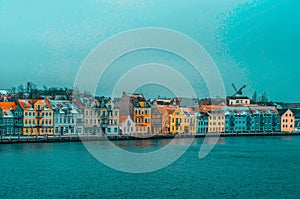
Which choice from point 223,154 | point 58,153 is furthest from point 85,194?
point 223,154

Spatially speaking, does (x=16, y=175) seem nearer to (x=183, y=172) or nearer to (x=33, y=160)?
(x=33, y=160)

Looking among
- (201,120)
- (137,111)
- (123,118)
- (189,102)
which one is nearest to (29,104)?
(123,118)

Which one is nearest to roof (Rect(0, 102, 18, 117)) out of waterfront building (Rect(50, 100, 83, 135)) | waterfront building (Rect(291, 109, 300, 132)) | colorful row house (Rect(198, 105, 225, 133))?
waterfront building (Rect(50, 100, 83, 135))

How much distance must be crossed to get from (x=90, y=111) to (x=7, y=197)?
3852 centimetres

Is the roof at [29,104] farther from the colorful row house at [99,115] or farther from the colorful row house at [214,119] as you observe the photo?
the colorful row house at [214,119]

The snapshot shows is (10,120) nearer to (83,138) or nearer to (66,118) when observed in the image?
(66,118)

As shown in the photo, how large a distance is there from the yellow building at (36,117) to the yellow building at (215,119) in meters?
24.5

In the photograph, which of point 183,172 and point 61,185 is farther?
point 183,172

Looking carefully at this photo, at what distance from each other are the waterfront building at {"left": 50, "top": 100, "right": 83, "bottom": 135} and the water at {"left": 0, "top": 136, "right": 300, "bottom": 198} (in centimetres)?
1870

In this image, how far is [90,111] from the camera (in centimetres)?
6097

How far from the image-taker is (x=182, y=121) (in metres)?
69.2

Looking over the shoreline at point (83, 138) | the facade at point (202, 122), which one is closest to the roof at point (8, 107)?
the shoreline at point (83, 138)

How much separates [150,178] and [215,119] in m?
47.2

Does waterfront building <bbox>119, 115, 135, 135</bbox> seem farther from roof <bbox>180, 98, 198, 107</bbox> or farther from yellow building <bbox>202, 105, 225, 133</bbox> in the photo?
roof <bbox>180, 98, 198, 107</bbox>
